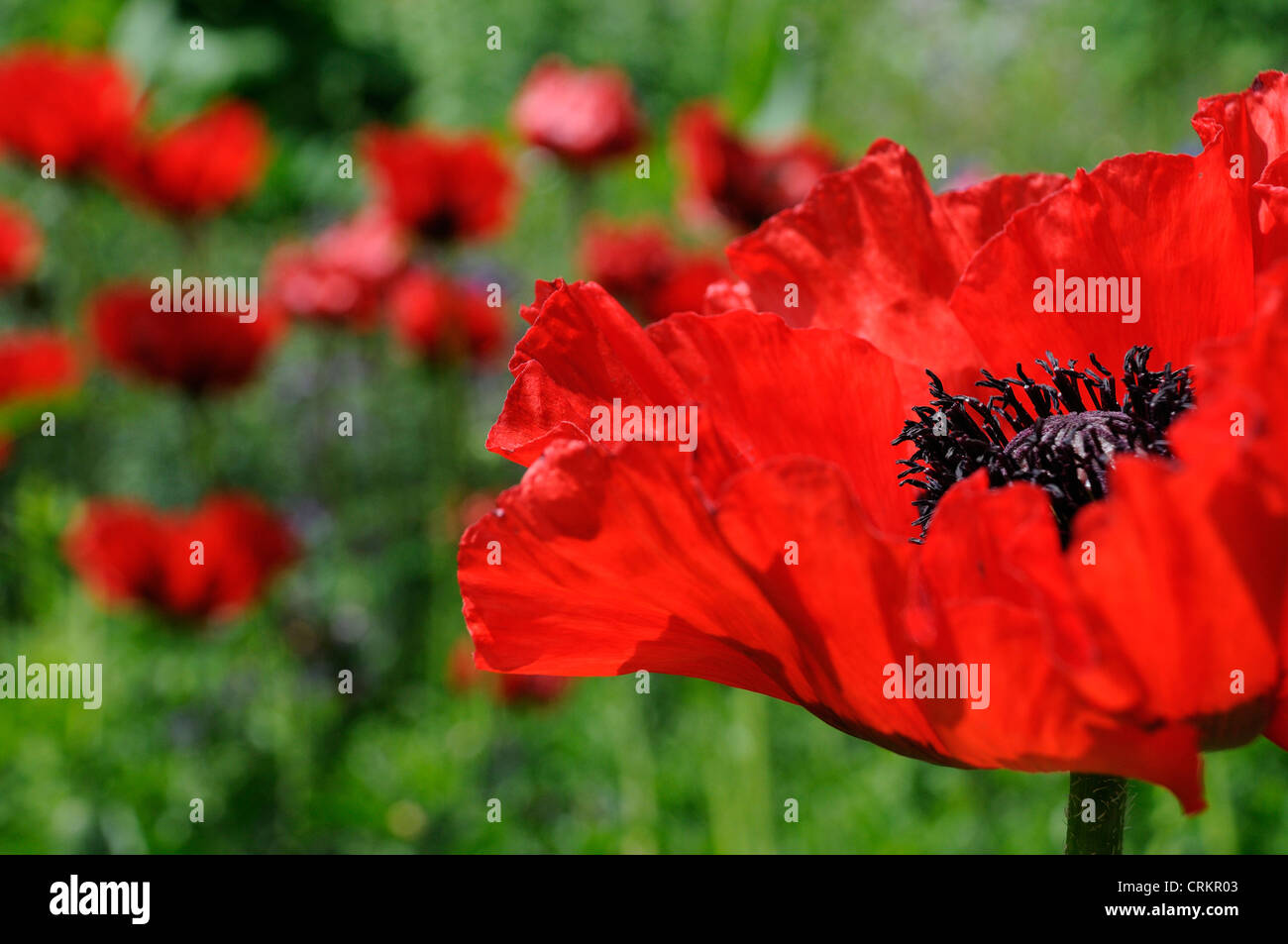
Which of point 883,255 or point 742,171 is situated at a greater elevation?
point 742,171

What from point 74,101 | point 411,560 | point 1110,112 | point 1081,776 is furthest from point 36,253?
point 1110,112

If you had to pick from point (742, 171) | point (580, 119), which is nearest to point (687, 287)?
point (742, 171)

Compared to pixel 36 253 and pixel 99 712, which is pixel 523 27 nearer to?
pixel 36 253

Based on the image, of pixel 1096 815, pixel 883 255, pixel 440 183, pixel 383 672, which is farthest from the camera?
pixel 383 672

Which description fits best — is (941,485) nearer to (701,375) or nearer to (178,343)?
(701,375)

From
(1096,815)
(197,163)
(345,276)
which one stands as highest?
(197,163)
